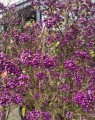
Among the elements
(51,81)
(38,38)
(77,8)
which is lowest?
(51,81)

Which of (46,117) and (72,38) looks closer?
(46,117)

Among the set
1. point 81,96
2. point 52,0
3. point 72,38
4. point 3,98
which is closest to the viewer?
point 81,96

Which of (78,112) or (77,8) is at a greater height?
(77,8)

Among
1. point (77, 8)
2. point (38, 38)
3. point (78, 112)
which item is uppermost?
point (77, 8)

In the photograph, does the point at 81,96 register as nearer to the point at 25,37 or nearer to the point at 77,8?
the point at 25,37

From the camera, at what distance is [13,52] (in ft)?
17.1

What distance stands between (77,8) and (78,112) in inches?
80.3

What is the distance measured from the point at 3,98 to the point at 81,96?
74cm

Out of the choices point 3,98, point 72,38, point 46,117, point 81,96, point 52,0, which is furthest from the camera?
point 52,0

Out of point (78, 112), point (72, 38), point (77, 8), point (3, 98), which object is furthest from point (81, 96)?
point (77, 8)

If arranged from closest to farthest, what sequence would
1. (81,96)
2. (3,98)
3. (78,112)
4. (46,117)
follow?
1. (81,96)
2. (3,98)
3. (46,117)
4. (78,112)

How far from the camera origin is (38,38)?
5.04 m

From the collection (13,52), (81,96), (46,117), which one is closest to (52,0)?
(13,52)

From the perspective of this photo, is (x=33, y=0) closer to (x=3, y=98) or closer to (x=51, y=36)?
(x=51, y=36)
